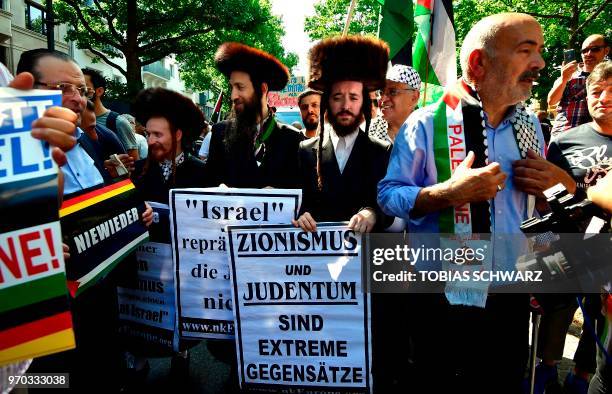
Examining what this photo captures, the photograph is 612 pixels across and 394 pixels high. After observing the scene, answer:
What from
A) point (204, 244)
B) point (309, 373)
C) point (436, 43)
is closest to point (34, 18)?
point (436, 43)

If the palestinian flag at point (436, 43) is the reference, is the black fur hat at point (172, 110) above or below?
below

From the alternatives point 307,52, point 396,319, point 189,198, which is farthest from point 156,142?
point 396,319

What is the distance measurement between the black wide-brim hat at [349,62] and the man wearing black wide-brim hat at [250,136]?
21.2 inches

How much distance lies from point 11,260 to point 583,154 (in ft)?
9.95

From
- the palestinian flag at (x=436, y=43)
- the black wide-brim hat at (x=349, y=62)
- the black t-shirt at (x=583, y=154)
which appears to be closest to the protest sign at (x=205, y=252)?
the black wide-brim hat at (x=349, y=62)

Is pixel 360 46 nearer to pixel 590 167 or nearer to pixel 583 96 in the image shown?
pixel 590 167

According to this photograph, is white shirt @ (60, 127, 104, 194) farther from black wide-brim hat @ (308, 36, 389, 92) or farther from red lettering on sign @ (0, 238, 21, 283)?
black wide-brim hat @ (308, 36, 389, 92)

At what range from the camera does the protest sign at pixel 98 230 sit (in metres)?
2.15

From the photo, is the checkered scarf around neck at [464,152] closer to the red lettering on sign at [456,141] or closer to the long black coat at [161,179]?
the red lettering on sign at [456,141]

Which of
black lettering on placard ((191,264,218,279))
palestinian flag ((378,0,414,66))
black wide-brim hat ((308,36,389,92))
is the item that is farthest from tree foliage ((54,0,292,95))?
black lettering on placard ((191,264,218,279))

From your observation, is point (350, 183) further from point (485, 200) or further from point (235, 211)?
point (485, 200)

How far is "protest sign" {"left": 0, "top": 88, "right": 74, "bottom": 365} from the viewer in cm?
141

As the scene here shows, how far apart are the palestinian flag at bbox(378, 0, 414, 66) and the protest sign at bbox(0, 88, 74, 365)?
10.7ft

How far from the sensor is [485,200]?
203 cm
